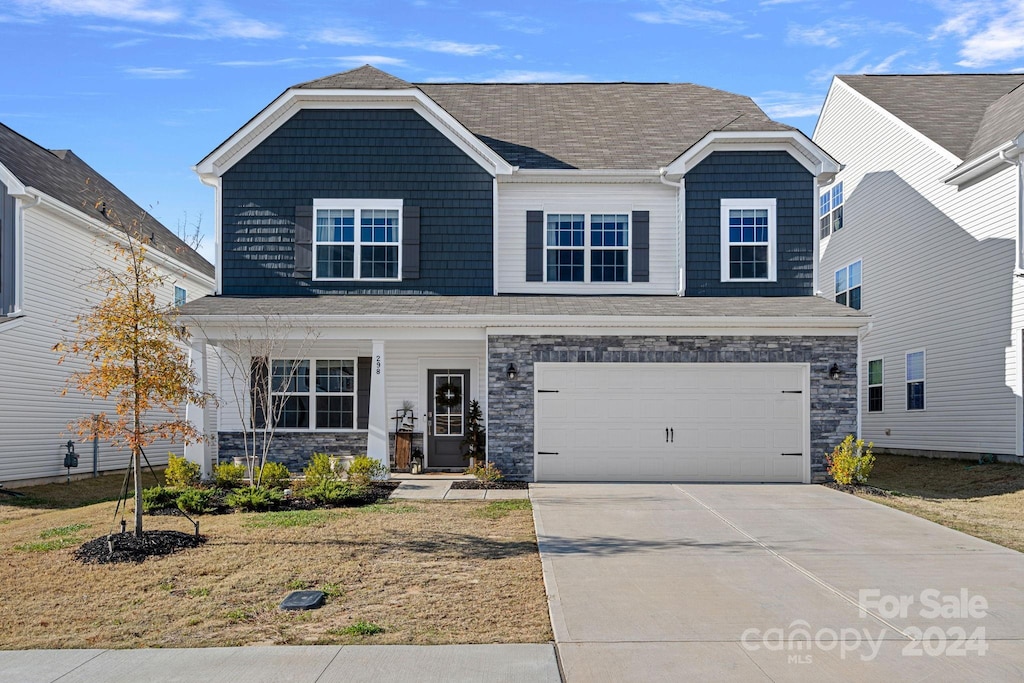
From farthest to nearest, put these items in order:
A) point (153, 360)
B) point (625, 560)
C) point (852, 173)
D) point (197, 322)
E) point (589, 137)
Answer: point (852, 173) → point (589, 137) → point (197, 322) → point (153, 360) → point (625, 560)

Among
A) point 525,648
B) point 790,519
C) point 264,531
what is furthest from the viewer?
point 790,519

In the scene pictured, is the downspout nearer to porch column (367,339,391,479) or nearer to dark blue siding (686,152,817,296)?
dark blue siding (686,152,817,296)

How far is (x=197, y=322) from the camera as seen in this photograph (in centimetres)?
1559

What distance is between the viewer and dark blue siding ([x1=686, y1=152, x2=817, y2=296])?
1734 centimetres

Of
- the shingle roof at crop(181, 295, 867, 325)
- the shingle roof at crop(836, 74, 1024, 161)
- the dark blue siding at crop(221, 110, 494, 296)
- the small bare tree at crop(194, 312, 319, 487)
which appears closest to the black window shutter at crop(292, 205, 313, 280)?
the dark blue siding at crop(221, 110, 494, 296)

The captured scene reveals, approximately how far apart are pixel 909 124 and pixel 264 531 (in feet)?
58.4

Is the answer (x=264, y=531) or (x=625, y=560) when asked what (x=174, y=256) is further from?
(x=625, y=560)

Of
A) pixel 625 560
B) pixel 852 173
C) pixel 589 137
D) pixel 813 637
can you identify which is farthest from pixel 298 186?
pixel 852 173

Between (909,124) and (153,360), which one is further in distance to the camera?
(909,124)

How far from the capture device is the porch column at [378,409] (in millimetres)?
15805

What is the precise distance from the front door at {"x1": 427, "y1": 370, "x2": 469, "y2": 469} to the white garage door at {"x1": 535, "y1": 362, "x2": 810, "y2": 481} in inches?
104

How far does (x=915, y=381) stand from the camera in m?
21.0

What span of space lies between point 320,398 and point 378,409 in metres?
2.50

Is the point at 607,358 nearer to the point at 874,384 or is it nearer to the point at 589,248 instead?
the point at 589,248
